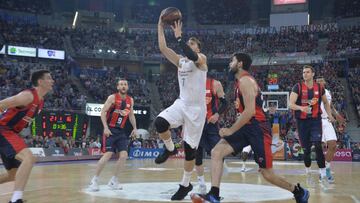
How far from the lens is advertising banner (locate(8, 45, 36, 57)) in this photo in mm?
38125

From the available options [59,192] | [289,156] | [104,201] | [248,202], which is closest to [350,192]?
[248,202]

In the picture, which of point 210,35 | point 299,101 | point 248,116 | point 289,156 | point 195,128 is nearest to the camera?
point 248,116

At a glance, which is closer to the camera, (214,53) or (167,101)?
(167,101)

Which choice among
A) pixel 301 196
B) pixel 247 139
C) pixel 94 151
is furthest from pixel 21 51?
pixel 301 196

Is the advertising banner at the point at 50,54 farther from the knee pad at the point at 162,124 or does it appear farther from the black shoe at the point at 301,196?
the black shoe at the point at 301,196

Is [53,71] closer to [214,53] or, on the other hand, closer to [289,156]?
[214,53]

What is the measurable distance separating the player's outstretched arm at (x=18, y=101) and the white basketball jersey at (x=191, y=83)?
2.24 m

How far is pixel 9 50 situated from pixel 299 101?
1316 inches

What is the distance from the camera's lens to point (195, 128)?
6.92 m

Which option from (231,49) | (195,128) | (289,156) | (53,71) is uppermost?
(231,49)

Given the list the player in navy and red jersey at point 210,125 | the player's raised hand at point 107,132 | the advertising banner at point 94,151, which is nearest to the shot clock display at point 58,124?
the advertising banner at point 94,151

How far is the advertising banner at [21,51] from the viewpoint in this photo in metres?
38.1

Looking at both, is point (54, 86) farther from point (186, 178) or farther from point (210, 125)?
point (186, 178)

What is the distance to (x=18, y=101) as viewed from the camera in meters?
6.03
